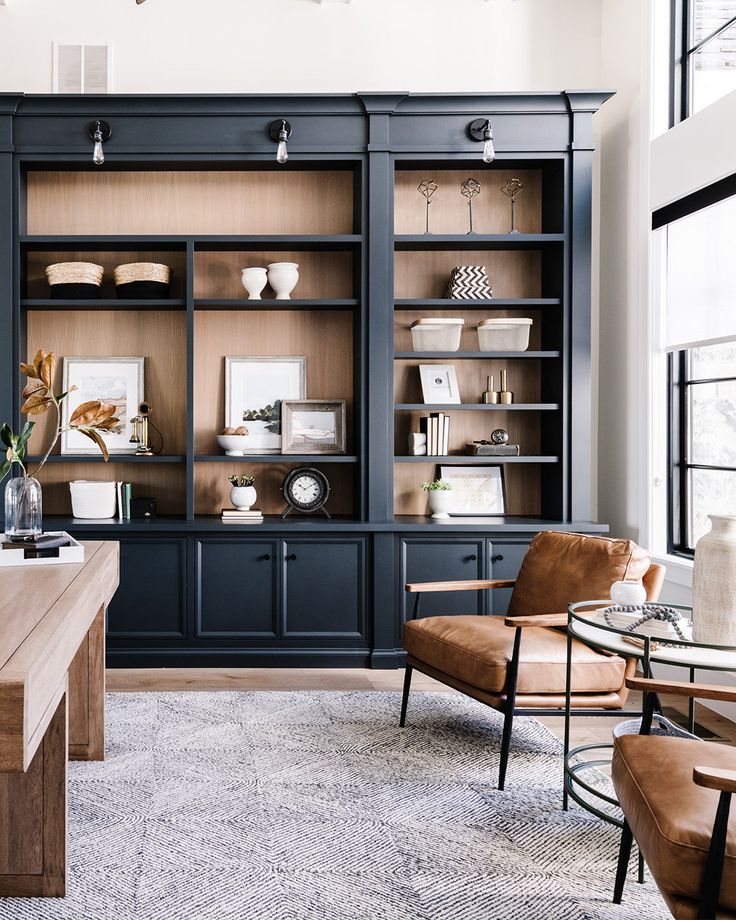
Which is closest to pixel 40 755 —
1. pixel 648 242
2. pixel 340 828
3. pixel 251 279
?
pixel 340 828

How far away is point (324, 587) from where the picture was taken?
389 cm

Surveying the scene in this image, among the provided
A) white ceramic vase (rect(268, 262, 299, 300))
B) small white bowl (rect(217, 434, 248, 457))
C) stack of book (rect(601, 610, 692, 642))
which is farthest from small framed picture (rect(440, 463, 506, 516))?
stack of book (rect(601, 610, 692, 642))

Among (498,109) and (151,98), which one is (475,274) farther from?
(151,98)

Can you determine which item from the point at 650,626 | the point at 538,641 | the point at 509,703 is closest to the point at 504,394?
the point at 538,641

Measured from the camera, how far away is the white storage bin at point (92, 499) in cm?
395

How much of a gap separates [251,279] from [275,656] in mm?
1982

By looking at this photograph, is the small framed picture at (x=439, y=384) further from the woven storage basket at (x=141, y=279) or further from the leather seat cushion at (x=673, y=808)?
the leather seat cushion at (x=673, y=808)

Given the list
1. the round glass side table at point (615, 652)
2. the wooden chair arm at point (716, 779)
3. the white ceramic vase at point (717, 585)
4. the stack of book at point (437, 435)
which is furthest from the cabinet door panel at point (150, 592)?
the wooden chair arm at point (716, 779)

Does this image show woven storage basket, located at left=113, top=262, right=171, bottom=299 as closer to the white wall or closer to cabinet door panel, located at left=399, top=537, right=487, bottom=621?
the white wall

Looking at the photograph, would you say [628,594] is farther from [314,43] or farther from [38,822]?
[314,43]

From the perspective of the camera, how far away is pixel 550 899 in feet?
6.26

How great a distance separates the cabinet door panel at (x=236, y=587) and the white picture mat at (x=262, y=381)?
79 centimetres

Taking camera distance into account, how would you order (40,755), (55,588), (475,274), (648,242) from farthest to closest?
(475,274), (648,242), (55,588), (40,755)

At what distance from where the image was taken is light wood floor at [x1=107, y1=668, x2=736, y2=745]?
354 centimetres
